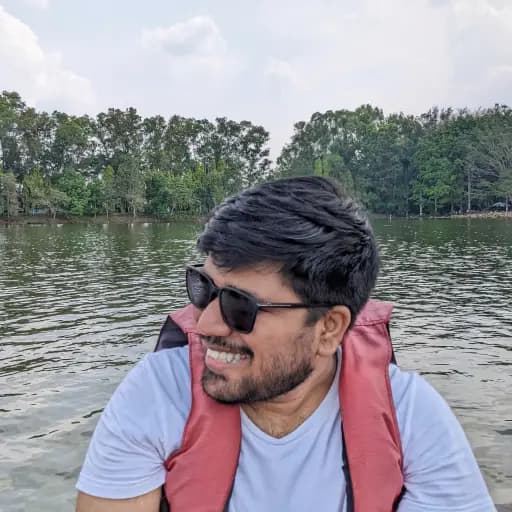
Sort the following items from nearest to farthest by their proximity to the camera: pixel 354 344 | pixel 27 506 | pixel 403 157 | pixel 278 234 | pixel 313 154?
pixel 278 234 → pixel 354 344 → pixel 27 506 → pixel 403 157 → pixel 313 154

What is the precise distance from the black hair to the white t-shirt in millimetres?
374

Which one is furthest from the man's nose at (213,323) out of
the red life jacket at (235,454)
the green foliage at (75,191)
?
the green foliage at (75,191)

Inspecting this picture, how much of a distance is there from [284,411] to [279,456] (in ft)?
0.43

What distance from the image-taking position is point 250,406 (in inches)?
64.3

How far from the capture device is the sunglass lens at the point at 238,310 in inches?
59.1

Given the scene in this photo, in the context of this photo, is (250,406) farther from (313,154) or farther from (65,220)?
(313,154)

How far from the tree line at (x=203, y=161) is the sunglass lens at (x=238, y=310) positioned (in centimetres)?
6238

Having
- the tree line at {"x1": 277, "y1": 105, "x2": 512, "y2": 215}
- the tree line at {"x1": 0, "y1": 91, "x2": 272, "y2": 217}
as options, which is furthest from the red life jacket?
the tree line at {"x1": 277, "y1": 105, "x2": 512, "y2": 215}

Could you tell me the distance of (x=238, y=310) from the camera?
59.6 inches

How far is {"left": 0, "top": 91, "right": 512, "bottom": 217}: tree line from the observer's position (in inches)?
2675

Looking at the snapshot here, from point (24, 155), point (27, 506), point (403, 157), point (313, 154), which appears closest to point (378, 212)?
point (403, 157)

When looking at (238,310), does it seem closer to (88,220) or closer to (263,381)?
(263,381)

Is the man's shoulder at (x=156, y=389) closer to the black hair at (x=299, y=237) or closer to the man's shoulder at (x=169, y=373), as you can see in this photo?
the man's shoulder at (x=169, y=373)

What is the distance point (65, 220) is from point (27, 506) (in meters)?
65.0
